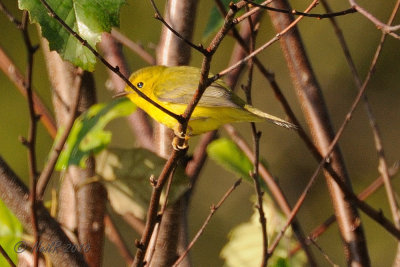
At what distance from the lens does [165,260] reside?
1984 mm

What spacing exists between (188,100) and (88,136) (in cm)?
80

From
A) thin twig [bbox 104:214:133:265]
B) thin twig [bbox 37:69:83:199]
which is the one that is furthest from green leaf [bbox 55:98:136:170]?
thin twig [bbox 104:214:133:265]

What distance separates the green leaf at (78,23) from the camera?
1.58 metres

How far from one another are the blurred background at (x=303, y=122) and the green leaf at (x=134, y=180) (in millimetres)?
3235

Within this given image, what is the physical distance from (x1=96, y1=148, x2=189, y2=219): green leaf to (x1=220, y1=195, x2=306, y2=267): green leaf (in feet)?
1.19

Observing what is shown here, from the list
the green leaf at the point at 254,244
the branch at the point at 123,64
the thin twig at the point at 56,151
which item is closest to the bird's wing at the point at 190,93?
the branch at the point at 123,64

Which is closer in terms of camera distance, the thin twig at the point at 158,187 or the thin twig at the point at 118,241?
the thin twig at the point at 158,187

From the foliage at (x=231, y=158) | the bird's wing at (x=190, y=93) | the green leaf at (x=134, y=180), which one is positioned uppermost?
the bird's wing at (x=190, y=93)

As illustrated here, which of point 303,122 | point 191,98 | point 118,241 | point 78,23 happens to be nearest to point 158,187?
point 78,23

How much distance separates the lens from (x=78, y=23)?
1.62m

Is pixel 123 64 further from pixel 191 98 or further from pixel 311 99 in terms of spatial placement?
pixel 311 99

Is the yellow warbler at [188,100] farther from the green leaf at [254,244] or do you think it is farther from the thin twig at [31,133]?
the thin twig at [31,133]

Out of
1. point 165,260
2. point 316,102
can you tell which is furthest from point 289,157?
point 165,260

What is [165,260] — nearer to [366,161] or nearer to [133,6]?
[133,6]
